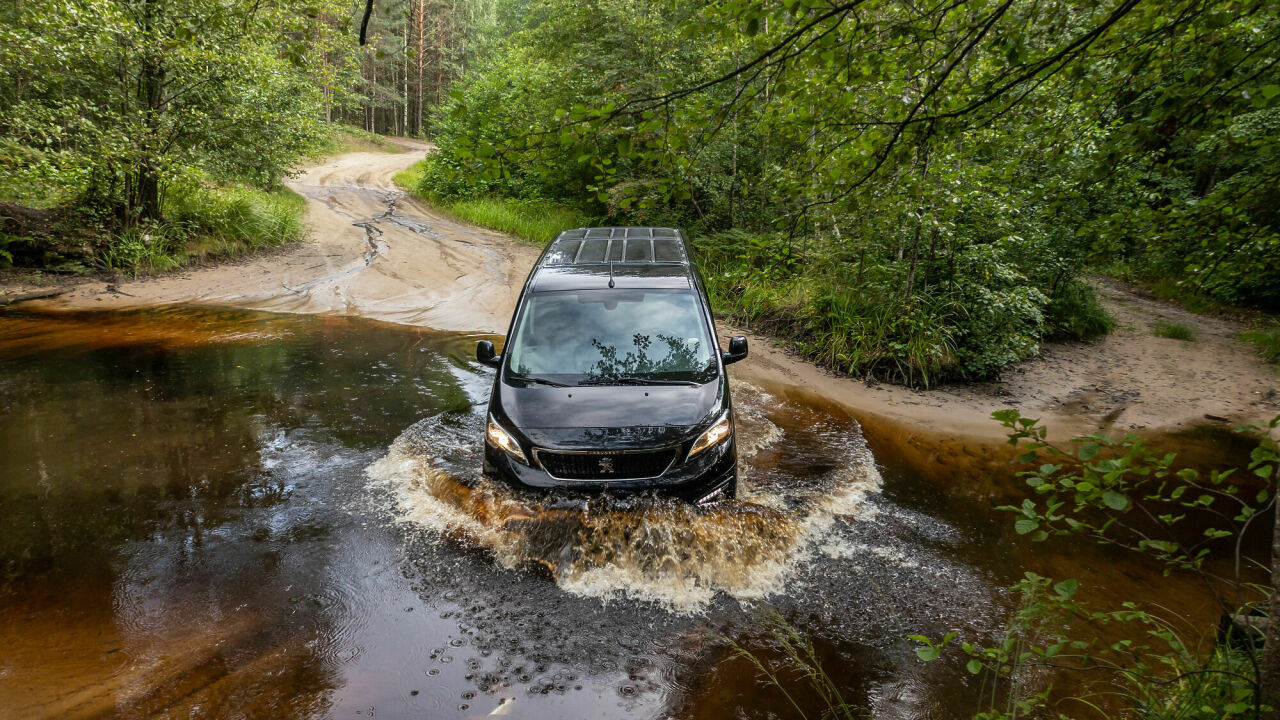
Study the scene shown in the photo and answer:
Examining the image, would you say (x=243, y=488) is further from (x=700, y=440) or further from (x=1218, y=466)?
A: (x=1218, y=466)

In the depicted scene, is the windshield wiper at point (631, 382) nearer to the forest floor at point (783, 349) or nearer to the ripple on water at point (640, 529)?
the ripple on water at point (640, 529)

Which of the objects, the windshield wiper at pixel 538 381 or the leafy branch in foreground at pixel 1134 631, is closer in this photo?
the leafy branch in foreground at pixel 1134 631

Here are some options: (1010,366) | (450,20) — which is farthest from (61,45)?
(450,20)

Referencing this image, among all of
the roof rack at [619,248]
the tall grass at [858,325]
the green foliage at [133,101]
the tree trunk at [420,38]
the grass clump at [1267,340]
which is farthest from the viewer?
the tree trunk at [420,38]

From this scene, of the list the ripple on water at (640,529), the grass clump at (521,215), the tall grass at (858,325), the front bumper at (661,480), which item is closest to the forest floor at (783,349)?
the tall grass at (858,325)

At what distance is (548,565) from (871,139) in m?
3.44

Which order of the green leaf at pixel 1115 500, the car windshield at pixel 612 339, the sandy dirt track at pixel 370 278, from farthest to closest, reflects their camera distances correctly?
1. the sandy dirt track at pixel 370 278
2. the car windshield at pixel 612 339
3. the green leaf at pixel 1115 500

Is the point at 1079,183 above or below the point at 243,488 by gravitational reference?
above

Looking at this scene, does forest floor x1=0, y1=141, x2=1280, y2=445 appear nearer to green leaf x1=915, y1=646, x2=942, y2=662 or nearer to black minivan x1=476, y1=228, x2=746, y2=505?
black minivan x1=476, y1=228, x2=746, y2=505

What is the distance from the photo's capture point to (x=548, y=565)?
172 inches

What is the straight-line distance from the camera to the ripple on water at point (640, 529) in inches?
169

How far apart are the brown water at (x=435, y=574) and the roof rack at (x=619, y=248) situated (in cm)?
213

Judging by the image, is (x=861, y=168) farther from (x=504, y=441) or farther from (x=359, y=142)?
(x=359, y=142)

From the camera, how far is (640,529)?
4324 mm
